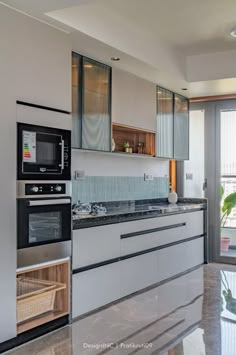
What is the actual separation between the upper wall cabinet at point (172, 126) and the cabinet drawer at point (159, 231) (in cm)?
90

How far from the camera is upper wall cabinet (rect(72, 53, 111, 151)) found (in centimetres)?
404

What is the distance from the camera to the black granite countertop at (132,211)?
374cm

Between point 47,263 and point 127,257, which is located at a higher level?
point 47,263

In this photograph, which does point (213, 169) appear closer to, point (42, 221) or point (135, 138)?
point (135, 138)

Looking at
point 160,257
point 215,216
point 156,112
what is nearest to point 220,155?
point 215,216

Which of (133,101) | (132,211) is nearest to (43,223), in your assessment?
(132,211)

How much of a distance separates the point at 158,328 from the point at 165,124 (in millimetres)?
3013

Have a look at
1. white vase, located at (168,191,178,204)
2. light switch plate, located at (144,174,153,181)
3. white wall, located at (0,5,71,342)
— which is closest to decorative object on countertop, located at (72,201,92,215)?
white wall, located at (0,5,71,342)

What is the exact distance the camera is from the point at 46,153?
3.35 m

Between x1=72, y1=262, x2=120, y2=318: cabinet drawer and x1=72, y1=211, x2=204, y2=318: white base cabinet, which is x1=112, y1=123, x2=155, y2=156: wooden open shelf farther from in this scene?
x1=72, y1=262, x2=120, y2=318: cabinet drawer

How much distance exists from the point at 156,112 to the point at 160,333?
117 inches

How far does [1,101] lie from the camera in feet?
9.60

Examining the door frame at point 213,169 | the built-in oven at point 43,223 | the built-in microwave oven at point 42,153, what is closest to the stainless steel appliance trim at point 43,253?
the built-in oven at point 43,223

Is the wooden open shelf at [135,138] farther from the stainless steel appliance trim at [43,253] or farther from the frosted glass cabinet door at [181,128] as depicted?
the stainless steel appliance trim at [43,253]
